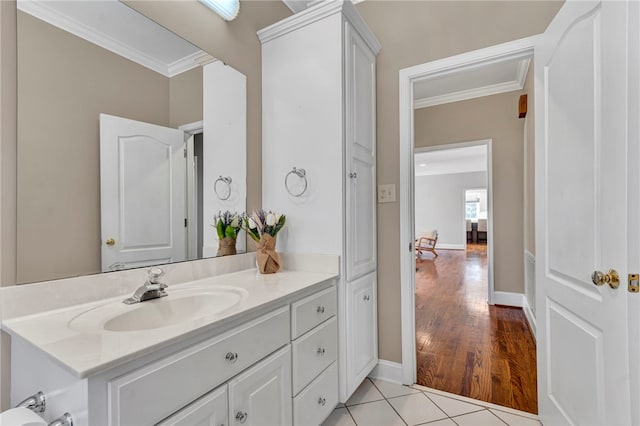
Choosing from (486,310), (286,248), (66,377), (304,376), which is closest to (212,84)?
(286,248)

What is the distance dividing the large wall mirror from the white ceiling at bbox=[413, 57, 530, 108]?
2610 millimetres

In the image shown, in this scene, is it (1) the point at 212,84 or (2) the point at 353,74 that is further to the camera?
Result: (2) the point at 353,74

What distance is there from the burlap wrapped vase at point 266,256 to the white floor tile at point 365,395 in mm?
933

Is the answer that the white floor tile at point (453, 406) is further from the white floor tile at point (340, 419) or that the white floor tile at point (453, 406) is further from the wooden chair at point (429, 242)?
the wooden chair at point (429, 242)

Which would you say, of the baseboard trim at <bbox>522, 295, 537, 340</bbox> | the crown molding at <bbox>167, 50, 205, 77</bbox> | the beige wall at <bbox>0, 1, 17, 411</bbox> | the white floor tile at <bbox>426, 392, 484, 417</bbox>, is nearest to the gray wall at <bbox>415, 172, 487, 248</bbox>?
the baseboard trim at <bbox>522, 295, 537, 340</bbox>

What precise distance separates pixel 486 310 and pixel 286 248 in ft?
9.40

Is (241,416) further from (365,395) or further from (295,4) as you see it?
(295,4)

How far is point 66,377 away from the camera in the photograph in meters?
0.69

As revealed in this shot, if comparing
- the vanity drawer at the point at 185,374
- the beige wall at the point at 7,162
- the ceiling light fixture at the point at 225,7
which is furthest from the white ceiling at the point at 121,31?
the vanity drawer at the point at 185,374

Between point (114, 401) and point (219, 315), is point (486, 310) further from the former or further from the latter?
point (114, 401)

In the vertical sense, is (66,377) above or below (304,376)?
above

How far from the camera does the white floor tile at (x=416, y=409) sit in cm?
163

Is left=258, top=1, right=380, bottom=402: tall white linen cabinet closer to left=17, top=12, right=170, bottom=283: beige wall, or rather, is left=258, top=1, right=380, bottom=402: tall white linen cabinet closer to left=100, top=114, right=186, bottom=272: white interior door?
left=100, top=114, right=186, bottom=272: white interior door

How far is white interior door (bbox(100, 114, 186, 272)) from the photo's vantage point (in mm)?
1143
